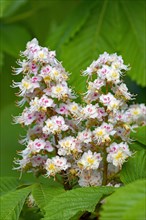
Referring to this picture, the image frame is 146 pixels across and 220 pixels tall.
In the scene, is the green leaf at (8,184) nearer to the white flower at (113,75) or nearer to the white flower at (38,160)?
the white flower at (38,160)

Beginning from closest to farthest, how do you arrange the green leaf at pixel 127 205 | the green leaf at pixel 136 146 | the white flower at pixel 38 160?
the green leaf at pixel 127 205 → the white flower at pixel 38 160 → the green leaf at pixel 136 146

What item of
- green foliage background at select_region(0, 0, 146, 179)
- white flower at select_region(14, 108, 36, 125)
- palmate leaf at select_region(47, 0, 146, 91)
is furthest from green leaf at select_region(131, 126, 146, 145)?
palmate leaf at select_region(47, 0, 146, 91)

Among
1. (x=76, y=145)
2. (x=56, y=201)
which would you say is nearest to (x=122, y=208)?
(x=56, y=201)

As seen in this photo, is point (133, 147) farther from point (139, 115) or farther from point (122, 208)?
point (122, 208)

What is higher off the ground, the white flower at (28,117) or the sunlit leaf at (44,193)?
the white flower at (28,117)

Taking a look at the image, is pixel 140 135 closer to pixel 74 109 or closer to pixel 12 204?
pixel 74 109

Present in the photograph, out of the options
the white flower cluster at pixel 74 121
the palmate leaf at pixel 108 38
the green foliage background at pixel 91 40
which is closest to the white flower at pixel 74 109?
the white flower cluster at pixel 74 121
